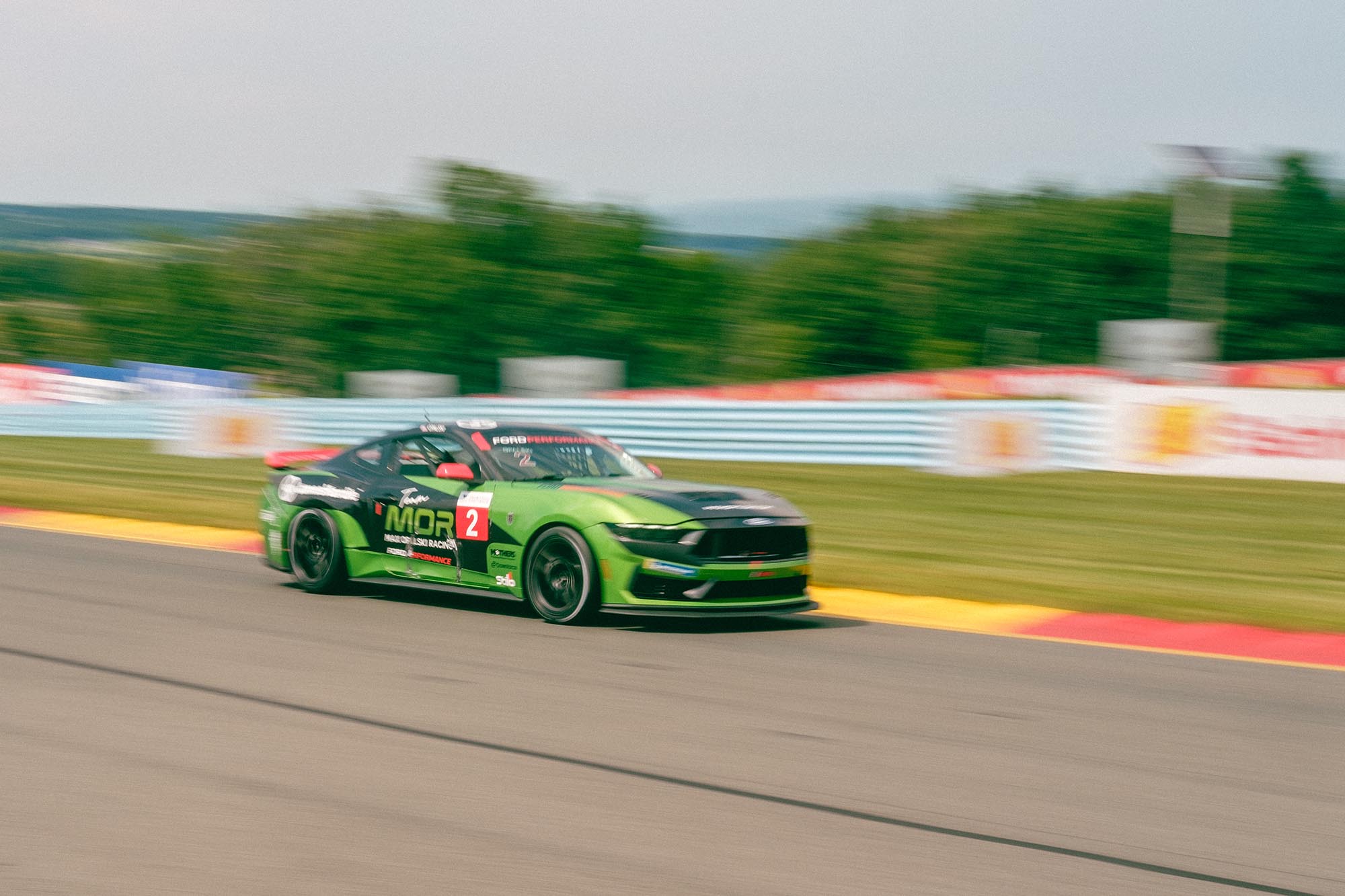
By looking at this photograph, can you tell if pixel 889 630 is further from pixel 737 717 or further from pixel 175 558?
pixel 175 558

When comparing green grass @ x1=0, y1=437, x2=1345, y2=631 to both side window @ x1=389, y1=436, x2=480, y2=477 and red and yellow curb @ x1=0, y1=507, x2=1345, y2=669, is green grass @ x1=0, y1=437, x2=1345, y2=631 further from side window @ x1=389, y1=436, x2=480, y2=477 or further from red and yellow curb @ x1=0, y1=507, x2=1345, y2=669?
side window @ x1=389, y1=436, x2=480, y2=477

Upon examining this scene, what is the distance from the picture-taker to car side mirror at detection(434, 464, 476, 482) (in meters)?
9.91

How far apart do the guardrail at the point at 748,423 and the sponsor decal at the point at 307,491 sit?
32.4 ft

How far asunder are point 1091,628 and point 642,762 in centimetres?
504

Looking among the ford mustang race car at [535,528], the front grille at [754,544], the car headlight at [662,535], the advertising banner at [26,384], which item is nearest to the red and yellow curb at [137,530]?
the ford mustang race car at [535,528]

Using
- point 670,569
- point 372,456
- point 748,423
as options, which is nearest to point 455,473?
point 372,456

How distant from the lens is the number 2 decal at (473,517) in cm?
979

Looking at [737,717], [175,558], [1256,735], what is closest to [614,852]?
[737,717]

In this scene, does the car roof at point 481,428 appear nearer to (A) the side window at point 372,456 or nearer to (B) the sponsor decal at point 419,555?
(A) the side window at point 372,456

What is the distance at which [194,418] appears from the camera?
1022 inches

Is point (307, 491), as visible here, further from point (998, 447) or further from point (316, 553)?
point (998, 447)

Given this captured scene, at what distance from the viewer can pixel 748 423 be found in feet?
68.2

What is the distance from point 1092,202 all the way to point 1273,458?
37.3 metres

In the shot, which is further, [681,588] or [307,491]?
[307,491]
